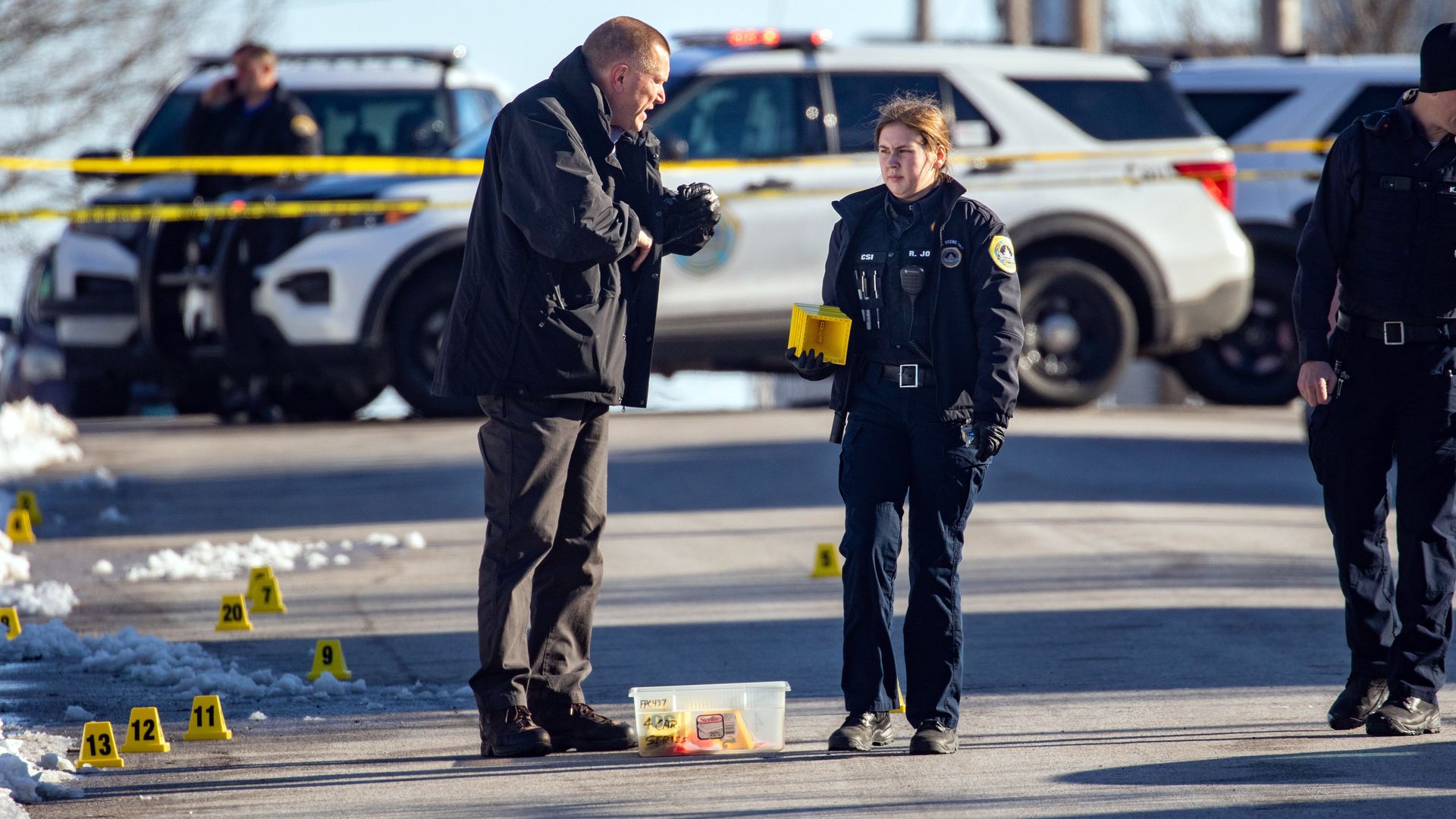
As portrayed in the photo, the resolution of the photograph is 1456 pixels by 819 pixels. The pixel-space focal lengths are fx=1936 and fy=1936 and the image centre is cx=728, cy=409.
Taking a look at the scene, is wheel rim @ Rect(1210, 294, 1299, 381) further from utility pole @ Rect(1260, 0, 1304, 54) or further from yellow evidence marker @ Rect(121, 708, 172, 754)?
yellow evidence marker @ Rect(121, 708, 172, 754)

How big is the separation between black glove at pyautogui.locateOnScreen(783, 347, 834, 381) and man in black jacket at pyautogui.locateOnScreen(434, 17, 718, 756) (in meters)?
0.49

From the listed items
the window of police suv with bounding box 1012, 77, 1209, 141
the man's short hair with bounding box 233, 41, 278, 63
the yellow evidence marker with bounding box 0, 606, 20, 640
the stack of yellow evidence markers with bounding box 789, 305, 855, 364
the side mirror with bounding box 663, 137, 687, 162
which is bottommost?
the yellow evidence marker with bounding box 0, 606, 20, 640

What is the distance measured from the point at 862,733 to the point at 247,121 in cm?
810

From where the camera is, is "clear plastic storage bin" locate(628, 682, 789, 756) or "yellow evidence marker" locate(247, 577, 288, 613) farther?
"yellow evidence marker" locate(247, 577, 288, 613)

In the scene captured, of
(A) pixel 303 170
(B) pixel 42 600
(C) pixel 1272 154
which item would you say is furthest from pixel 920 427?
(C) pixel 1272 154

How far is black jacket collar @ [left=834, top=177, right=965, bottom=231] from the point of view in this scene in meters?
5.11

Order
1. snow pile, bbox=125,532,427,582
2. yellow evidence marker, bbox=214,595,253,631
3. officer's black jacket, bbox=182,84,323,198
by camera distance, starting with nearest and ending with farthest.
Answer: yellow evidence marker, bbox=214,595,253,631 → snow pile, bbox=125,532,427,582 → officer's black jacket, bbox=182,84,323,198

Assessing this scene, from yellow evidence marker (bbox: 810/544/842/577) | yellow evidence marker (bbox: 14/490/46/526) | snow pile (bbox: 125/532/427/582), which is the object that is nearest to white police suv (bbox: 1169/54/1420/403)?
yellow evidence marker (bbox: 810/544/842/577)

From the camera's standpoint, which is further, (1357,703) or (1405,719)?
(1357,703)

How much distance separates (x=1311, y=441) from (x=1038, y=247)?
22.0 feet

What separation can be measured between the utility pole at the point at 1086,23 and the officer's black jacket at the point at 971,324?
1496 centimetres

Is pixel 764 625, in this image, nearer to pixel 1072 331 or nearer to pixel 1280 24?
pixel 1072 331

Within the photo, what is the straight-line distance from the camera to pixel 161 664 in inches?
241

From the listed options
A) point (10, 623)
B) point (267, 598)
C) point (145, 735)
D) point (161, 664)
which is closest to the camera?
point (145, 735)
